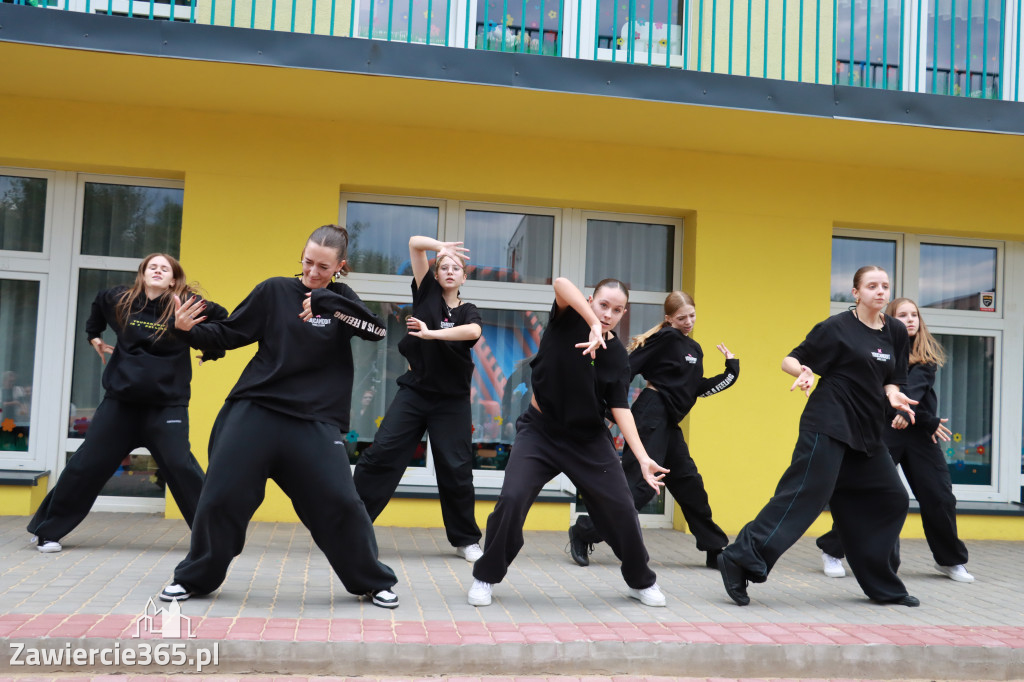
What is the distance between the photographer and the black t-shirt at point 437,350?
5926 mm

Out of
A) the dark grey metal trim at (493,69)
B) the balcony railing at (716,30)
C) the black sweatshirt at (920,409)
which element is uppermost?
the balcony railing at (716,30)

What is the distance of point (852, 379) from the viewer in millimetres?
5043

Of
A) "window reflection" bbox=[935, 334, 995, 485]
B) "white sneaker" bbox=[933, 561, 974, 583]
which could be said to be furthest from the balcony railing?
"white sneaker" bbox=[933, 561, 974, 583]

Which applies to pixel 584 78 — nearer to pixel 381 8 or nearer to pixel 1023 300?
pixel 381 8

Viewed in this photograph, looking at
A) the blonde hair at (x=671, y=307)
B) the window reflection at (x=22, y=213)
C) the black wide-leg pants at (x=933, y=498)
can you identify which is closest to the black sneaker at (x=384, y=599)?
the blonde hair at (x=671, y=307)

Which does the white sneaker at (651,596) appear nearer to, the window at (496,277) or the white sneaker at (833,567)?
the white sneaker at (833,567)

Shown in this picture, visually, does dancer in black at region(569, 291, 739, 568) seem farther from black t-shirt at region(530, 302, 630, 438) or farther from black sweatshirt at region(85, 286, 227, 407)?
black sweatshirt at region(85, 286, 227, 407)

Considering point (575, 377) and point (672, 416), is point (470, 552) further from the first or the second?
point (575, 377)

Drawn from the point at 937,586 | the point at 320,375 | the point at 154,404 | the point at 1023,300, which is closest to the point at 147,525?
the point at 154,404

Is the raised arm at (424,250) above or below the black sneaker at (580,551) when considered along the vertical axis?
above

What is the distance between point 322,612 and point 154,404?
219cm

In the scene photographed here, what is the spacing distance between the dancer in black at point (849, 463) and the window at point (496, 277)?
331 cm

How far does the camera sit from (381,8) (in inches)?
324

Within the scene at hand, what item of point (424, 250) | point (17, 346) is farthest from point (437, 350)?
point (17, 346)
